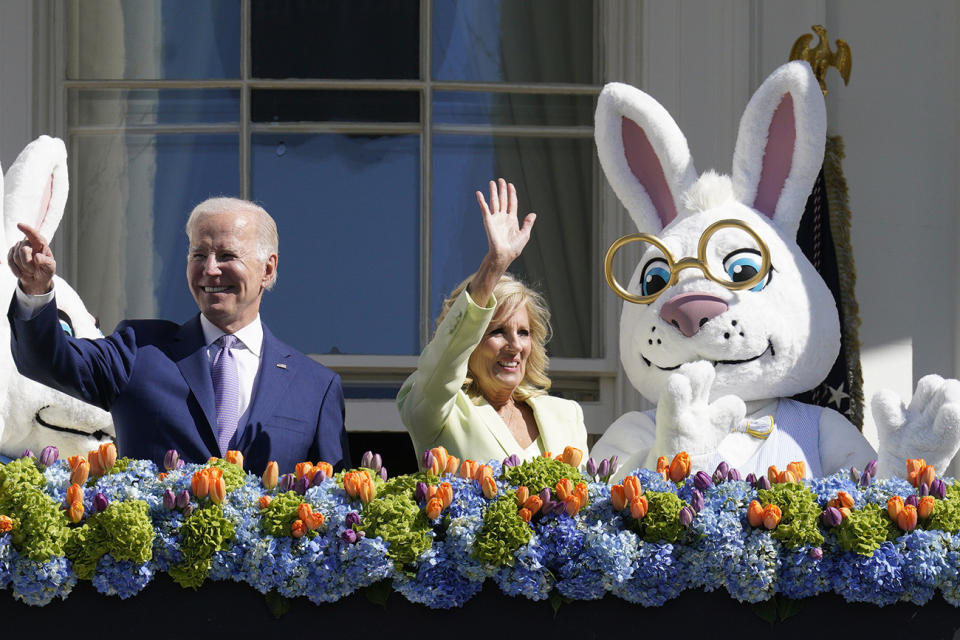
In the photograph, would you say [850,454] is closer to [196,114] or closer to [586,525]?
[586,525]

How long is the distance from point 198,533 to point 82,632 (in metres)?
0.27

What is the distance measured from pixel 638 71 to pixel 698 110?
0.26 m

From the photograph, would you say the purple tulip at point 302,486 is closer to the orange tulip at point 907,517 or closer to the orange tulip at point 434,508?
the orange tulip at point 434,508

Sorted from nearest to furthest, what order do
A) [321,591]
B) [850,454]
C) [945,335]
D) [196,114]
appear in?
[321,591], [850,454], [945,335], [196,114]

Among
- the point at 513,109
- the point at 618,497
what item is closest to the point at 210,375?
the point at 618,497

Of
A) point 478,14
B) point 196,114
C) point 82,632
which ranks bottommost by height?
point 82,632

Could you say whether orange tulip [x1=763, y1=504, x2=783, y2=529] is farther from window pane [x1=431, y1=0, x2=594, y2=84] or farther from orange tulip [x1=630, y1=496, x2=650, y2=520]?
window pane [x1=431, y1=0, x2=594, y2=84]

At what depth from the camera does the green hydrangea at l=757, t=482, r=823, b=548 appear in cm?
275

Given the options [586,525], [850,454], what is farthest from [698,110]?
[586,525]

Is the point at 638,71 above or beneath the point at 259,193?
above

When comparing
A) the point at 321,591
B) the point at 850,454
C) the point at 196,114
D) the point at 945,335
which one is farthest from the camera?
the point at 196,114

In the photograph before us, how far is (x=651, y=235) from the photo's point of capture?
3.78 metres

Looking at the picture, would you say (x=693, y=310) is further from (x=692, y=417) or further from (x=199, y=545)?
(x=199, y=545)

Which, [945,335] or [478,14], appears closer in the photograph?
[945,335]
